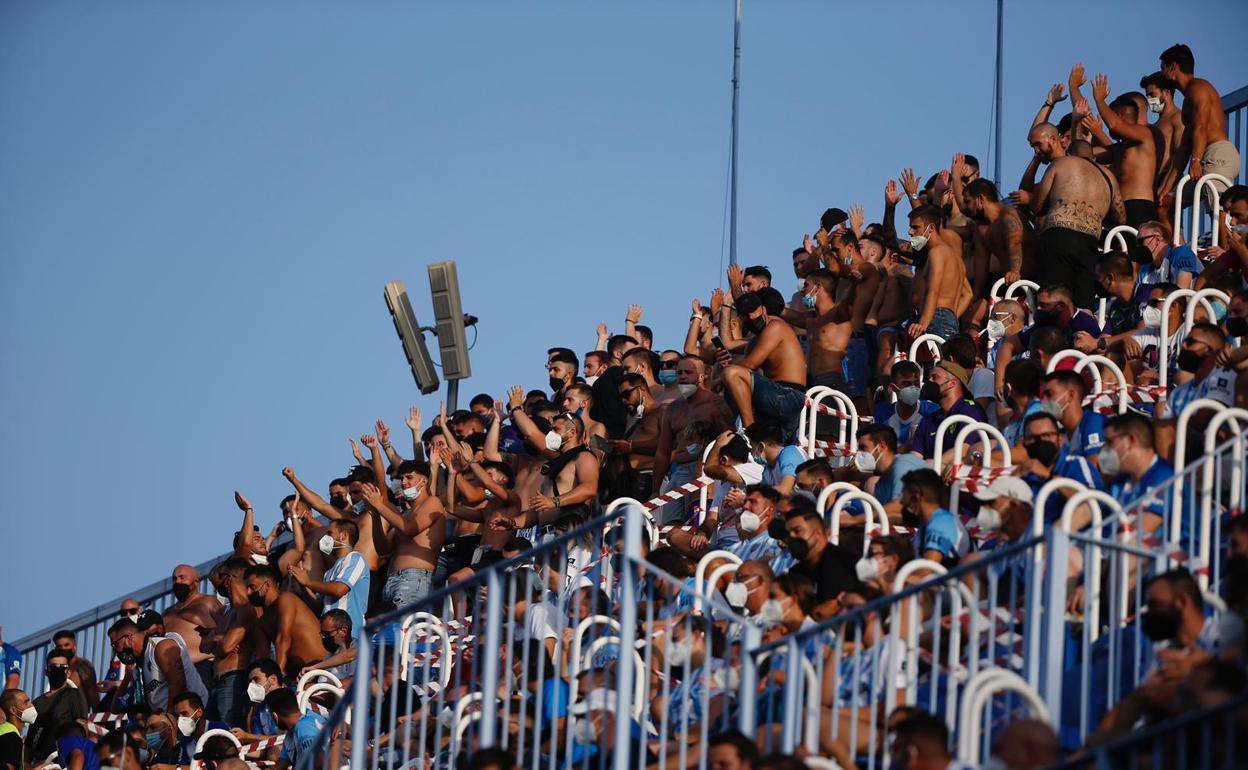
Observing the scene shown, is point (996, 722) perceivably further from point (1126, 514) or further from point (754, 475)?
point (754, 475)

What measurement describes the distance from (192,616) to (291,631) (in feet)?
7.72

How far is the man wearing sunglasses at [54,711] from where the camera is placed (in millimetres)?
16422

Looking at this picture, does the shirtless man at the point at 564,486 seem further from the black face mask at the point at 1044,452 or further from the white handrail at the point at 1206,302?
the black face mask at the point at 1044,452

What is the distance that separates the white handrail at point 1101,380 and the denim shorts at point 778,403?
290 cm

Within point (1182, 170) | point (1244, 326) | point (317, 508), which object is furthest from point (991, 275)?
point (317, 508)

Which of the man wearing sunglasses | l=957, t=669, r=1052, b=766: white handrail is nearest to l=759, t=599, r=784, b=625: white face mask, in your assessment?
l=957, t=669, r=1052, b=766: white handrail

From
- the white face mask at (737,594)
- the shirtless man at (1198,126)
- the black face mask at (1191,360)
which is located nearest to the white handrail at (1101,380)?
A: the black face mask at (1191,360)

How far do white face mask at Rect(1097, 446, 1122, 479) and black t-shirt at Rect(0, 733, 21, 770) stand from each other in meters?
9.45

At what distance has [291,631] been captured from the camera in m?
15.0

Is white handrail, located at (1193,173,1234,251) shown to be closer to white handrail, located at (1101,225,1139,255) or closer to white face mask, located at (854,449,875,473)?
white handrail, located at (1101,225,1139,255)

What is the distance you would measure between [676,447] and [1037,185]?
3.22 meters

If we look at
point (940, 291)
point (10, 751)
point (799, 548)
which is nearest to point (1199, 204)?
point (940, 291)

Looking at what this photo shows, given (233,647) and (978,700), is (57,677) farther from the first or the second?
(978,700)

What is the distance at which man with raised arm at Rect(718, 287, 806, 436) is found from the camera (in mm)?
14391
